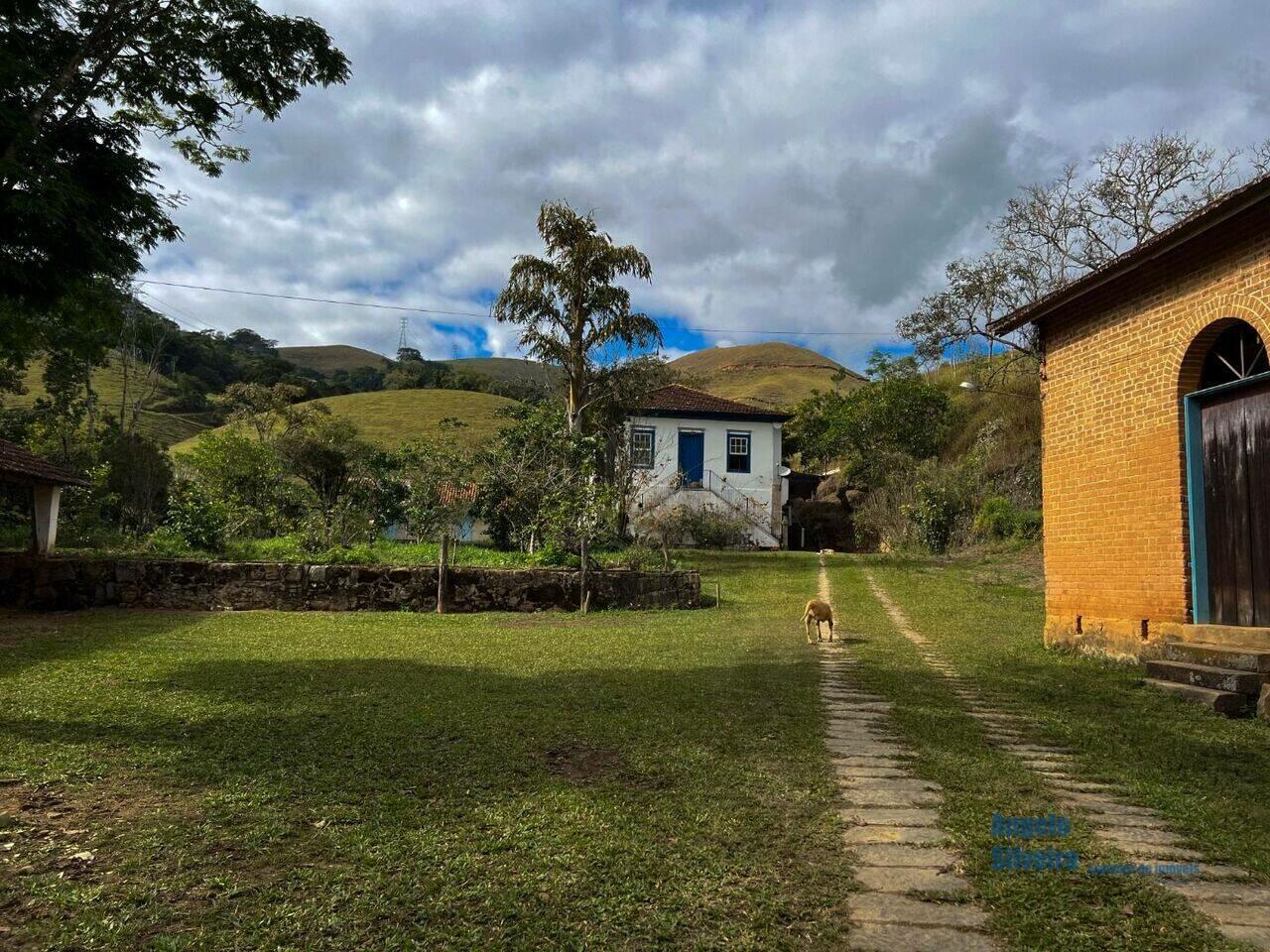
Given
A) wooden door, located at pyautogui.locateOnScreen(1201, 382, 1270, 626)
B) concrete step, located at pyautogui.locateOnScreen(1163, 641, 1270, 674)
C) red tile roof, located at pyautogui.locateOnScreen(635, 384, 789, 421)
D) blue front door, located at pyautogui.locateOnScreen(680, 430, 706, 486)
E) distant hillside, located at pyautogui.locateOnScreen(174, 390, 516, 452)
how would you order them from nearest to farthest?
concrete step, located at pyautogui.locateOnScreen(1163, 641, 1270, 674) < wooden door, located at pyautogui.locateOnScreen(1201, 382, 1270, 626) < red tile roof, located at pyautogui.locateOnScreen(635, 384, 789, 421) < blue front door, located at pyautogui.locateOnScreen(680, 430, 706, 486) < distant hillside, located at pyautogui.locateOnScreen(174, 390, 516, 452)

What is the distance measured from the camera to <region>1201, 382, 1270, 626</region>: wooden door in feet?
21.6

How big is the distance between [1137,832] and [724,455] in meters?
28.0

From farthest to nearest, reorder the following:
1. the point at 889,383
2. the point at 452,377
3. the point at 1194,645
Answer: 1. the point at 452,377
2. the point at 889,383
3. the point at 1194,645

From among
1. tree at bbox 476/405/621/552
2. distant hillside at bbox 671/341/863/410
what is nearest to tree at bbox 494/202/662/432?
tree at bbox 476/405/621/552

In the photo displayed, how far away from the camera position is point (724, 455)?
103ft

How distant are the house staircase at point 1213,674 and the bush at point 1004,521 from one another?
50.8 ft

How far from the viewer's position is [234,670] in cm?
738

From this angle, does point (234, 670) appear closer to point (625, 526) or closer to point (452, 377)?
point (625, 526)

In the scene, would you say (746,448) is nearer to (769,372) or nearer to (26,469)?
(26,469)

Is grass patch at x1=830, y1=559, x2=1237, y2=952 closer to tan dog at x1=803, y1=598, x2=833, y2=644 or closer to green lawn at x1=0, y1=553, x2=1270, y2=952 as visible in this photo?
green lawn at x1=0, y1=553, x2=1270, y2=952

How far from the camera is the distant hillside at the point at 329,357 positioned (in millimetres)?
120625

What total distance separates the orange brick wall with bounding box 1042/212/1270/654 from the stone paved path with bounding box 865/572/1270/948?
2.65m

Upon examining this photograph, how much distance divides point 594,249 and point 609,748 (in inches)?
743

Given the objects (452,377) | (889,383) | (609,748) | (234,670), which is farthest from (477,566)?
(452,377)
